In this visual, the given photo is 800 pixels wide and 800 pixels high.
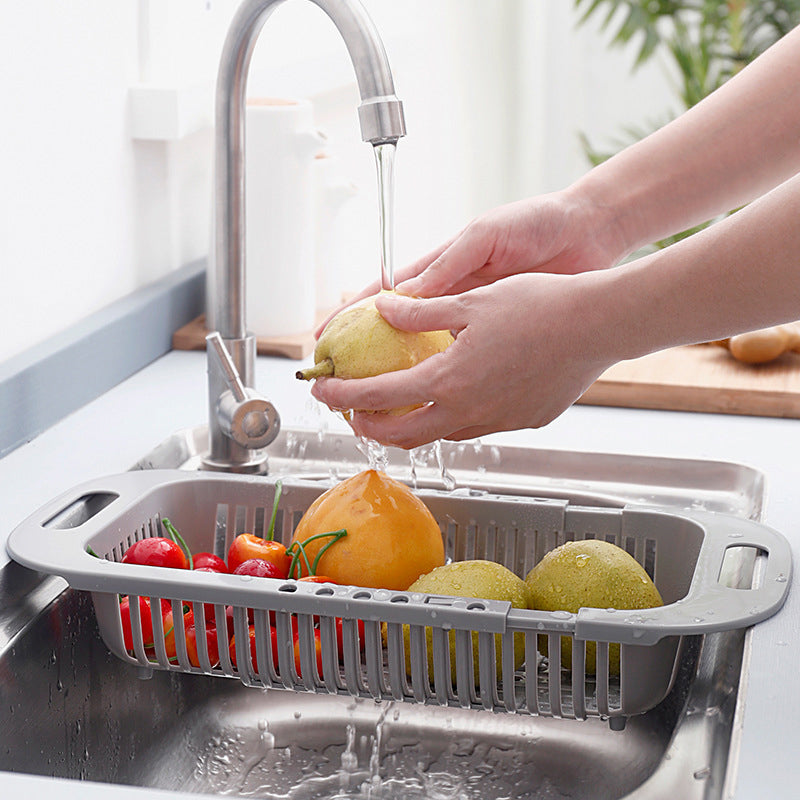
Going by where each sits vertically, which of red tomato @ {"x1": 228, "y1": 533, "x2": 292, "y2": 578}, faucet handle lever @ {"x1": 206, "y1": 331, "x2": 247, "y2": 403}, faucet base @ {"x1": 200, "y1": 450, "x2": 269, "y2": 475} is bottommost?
red tomato @ {"x1": 228, "y1": 533, "x2": 292, "y2": 578}

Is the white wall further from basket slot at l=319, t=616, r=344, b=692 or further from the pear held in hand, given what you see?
basket slot at l=319, t=616, r=344, b=692

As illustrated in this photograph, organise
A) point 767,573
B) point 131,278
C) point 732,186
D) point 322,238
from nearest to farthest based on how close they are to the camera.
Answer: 1. point 767,573
2. point 732,186
3. point 131,278
4. point 322,238

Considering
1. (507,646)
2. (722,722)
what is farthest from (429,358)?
(722,722)

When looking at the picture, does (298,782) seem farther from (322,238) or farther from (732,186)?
(322,238)

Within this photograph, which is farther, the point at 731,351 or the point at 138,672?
the point at 731,351

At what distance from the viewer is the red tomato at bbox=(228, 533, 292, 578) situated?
2.86ft

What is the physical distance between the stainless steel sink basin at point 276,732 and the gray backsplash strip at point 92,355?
0.81 feet

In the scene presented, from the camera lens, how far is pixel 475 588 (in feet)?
2.58

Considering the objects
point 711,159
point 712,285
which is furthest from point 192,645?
point 711,159

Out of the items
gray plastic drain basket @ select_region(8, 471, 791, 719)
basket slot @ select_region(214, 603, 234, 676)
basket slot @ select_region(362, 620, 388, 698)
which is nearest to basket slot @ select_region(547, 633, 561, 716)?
gray plastic drain basket @ select_region(8, 471, 791, 719)

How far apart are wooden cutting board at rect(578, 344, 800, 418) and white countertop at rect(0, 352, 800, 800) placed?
0.5 inches

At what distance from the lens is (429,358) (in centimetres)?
81

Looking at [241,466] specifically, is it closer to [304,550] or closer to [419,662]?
[304,550]

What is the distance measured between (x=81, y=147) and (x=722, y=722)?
0.87m
